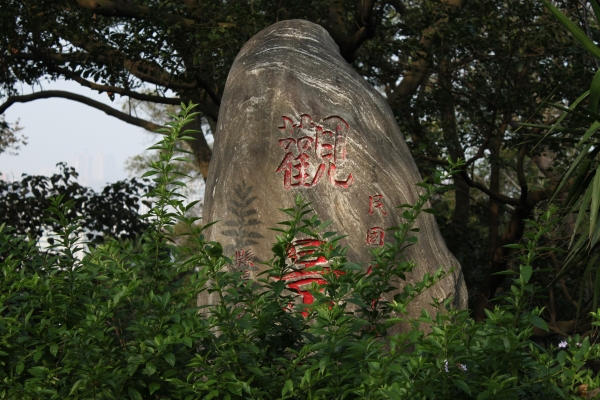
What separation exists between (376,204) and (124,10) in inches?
153

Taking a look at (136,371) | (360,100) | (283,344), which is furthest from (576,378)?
(360,100)

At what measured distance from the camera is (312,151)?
14.1 ft

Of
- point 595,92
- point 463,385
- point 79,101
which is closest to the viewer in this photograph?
point 463,385

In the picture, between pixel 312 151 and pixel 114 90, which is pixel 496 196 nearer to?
pixel 114 90

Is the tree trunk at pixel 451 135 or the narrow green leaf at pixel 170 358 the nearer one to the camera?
the narrow green leaf at pixel 170 358

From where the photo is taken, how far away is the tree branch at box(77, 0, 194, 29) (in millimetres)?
7043

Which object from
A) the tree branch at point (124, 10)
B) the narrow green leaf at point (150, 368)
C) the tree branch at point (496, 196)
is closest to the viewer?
the narrow green leaf at point (150, 368)

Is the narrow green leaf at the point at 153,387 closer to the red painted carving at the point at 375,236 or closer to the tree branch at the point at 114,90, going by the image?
the red painted carving at the point at 375,236

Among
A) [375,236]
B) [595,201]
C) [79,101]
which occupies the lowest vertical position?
[595,201]

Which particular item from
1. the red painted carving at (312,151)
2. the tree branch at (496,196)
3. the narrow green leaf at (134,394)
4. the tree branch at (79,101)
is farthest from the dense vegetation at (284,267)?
the tree branch at (79,101)

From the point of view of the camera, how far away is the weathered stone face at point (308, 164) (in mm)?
4207

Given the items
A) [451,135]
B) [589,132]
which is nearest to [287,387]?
[589,132]

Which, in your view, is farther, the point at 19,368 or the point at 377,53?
the point at 377,53

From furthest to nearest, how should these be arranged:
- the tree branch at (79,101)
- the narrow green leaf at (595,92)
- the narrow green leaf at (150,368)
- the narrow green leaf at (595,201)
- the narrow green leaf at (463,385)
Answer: the tree branch at (79,101), the narrow green leaf at (595,92), the narrow green leaf at (595,201), the narrow green leaf at (150,368), the narrow green leaf at (463,385)
